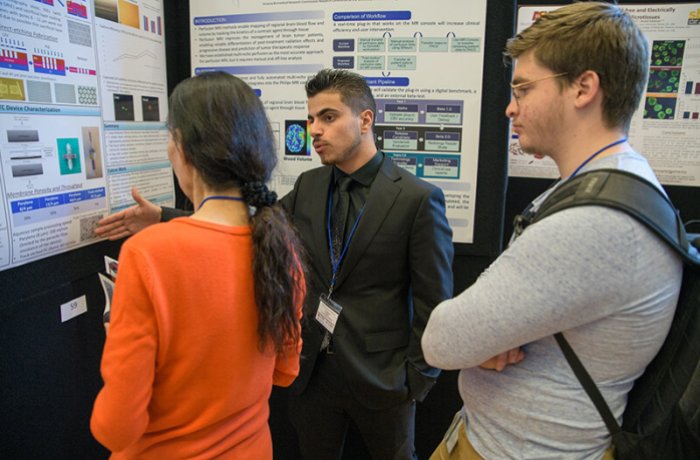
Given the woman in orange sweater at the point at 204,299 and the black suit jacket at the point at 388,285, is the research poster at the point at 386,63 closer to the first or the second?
the black suit jacket at the point at 388,285

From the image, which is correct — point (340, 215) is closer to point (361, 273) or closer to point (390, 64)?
point (361, 273)

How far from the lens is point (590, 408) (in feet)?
2.85

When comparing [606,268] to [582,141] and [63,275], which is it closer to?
[582,141]

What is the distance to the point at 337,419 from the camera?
5.88ft

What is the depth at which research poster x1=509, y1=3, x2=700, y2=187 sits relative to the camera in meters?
1.86

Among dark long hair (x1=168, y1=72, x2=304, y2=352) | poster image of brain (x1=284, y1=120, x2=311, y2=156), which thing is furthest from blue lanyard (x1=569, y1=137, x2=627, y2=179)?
poster image of brain (x1=284, y1=120, x2=311, y2=156)

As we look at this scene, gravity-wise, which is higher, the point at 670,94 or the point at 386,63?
the point at 386,63

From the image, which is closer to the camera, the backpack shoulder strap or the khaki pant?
the backpack shoulder strap

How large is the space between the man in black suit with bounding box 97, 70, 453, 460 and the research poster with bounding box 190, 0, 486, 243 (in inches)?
15.5

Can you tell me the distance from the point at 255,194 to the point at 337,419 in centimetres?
117

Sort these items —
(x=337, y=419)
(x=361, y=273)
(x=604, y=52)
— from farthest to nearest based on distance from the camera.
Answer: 1. (x=337, y=419)
2. (x=361, y=273)
3. (x=604, y=52)

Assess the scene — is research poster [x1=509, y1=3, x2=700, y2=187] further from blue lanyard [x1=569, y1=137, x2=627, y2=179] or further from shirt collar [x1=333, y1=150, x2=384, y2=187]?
blue lanyard [x1=569, y1=137, x2=627, y2=179]

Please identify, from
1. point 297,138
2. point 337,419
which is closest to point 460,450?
point 337,419

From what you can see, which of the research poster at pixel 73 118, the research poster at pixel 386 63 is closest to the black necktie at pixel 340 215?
the research poster at pixel 386 63
